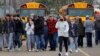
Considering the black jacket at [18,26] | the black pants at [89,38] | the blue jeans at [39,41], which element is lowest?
the black pants at [89,38]

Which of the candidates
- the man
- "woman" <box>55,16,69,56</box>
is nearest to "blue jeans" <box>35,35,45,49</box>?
the man

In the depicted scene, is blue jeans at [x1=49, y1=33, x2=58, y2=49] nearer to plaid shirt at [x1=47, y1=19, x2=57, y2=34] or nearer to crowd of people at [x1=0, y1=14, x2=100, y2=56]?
crowd of people at [x1=0, y1=14, x2=100, y2=56]

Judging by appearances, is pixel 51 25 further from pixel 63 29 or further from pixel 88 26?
pixel 63 29

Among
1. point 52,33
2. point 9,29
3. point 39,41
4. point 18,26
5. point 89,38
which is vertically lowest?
point 89,38

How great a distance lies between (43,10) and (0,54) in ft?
49.7

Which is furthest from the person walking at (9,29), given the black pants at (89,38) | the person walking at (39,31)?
the black pants at (89,38)

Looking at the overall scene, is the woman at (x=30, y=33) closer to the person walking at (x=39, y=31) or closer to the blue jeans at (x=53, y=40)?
the person walking at (x=39, y=31)

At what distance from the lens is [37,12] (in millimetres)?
38938

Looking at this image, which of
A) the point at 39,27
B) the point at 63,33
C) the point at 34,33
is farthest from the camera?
the point at 34,33

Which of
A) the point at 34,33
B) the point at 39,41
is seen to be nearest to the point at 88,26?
the point at 39,41

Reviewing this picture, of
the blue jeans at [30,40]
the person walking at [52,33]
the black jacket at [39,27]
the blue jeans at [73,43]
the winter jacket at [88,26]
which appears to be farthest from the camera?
the winter jacket at [88,26]

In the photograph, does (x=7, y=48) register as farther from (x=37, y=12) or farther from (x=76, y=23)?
(x=37, y=12)

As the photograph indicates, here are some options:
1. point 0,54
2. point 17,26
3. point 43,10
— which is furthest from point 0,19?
point 43,10

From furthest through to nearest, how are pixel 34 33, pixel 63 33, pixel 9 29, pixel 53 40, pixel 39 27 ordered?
pixel 9 29
pixel 53 40
pixel 34 33
pixel 39 27
pixel 63 33
